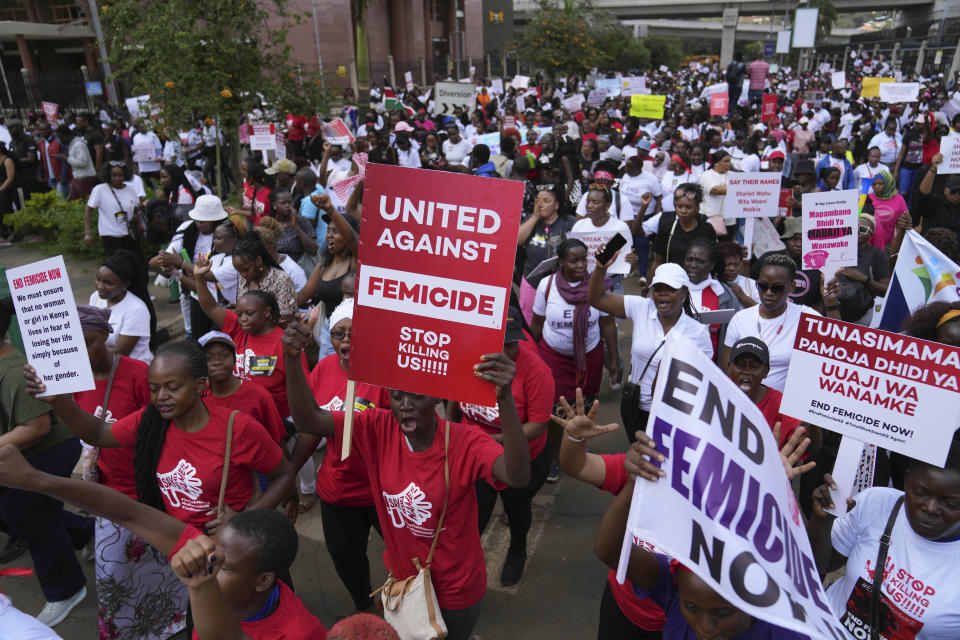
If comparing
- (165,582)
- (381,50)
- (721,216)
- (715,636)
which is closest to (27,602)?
(165,582)

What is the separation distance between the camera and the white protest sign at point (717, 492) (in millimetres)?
1901

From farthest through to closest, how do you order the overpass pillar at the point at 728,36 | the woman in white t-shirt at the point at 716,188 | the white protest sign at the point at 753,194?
1. the overpass pillar at the point at 728,36
2. the woman in white t-shirt at the point at 716,188
3. the white protest sign at the point at 753,194

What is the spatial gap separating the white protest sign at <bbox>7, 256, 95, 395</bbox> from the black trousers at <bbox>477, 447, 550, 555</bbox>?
87.2 inches

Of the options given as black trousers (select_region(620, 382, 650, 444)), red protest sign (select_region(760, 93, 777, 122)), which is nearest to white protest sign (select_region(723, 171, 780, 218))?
black trousers (select_region(620, 382, 650, 444))

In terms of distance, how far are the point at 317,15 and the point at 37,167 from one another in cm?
1807

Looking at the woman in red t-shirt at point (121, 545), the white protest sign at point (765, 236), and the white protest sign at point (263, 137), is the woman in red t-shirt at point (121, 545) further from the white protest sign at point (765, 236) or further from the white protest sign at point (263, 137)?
the white protest sign at point (263, 137)

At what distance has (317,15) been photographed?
29297mm

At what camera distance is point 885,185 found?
803 cm

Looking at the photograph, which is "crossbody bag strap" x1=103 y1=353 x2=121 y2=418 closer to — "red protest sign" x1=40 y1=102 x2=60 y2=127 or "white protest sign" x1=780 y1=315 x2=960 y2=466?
"white protest sign" x1=780 y1=315 x2=960 y2=466

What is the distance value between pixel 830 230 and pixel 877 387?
2.76 metres

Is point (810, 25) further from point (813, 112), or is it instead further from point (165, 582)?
point (165, 582)

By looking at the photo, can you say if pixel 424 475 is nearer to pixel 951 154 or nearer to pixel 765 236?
pixel 765 236

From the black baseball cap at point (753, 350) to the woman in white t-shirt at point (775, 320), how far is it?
679mm

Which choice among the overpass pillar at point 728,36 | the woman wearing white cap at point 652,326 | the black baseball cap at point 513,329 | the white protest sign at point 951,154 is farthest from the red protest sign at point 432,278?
the overpass pillar at point 728,36
